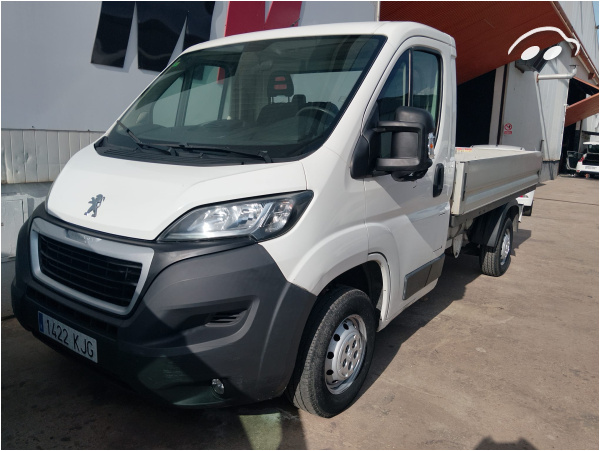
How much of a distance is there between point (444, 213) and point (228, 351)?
2362 millimetres

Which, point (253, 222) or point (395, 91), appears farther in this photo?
point (395, 91)

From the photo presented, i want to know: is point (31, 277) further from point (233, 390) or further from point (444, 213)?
point (444, 213)

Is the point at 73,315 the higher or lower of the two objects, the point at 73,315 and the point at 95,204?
the lower

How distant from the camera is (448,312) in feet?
16.2

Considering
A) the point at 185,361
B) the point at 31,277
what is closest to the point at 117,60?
the point at 31,277

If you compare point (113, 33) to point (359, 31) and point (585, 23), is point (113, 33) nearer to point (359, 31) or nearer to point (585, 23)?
point (359, 31)

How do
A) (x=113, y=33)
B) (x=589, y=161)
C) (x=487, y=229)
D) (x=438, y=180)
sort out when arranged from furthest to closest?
(x=589, y=161) → (x=487, y=229) → (x=113, y=33) → (x=438, y=180)

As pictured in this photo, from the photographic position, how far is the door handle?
366 centimetres

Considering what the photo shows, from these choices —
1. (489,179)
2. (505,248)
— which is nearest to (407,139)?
(489,179)

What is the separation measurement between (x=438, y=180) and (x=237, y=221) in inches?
75.1

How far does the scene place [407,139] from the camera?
273 centimetres

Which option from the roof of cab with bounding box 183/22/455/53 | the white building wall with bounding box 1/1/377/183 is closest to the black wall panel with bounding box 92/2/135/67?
the white building wall with bounding box 1/1/377/183

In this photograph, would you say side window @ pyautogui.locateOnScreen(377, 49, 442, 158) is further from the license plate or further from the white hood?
the license plate

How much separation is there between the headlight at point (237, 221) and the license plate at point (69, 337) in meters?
0.64
